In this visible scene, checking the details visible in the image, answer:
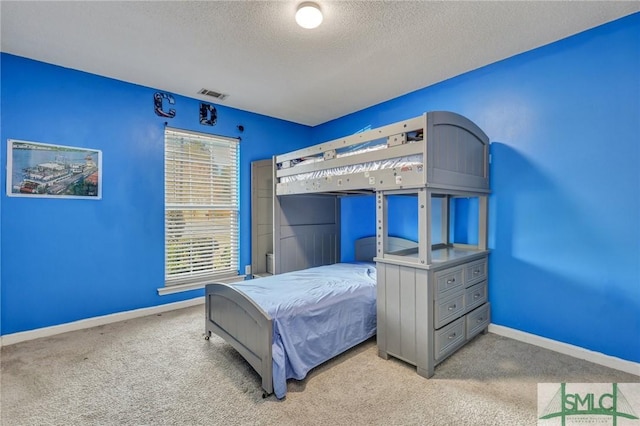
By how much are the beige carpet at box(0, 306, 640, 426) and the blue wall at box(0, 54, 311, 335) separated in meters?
0.49

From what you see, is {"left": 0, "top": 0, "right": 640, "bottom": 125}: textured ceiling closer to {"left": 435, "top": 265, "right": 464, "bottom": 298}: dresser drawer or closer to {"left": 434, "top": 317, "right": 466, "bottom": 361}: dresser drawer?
{"left": 435, "top": 265, "right": 464, "bottom": 298}: dresser drawer

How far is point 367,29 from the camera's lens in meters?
2.29

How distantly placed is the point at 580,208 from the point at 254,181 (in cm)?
357

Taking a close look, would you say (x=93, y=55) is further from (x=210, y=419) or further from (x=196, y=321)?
(x=210, y=419)

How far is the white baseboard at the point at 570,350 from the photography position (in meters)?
2.16

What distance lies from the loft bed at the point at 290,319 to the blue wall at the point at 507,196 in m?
1.37

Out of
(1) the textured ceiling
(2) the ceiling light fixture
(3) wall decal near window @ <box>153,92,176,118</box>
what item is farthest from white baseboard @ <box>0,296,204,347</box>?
(2) the ceiling light fixture

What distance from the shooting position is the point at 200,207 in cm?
378

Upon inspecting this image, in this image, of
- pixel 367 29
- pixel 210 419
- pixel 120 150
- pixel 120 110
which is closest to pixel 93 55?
pixel 120 110

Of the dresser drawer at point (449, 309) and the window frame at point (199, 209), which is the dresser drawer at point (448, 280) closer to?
the dresser drawer at point (449, 309)

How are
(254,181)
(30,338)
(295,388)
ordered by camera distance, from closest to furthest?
1. (295,388)
2. (30,338)
3. (254,181)

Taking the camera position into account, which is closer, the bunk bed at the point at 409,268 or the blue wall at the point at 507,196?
the bunk bed at the point at 409,268

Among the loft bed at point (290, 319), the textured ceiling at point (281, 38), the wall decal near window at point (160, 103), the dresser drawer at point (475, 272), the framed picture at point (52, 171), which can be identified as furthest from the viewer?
the wall decal near window at point (160, 103)

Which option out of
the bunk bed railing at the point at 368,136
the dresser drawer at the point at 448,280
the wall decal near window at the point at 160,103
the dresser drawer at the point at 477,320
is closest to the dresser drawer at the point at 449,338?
the dresser drawer at the point at 477,320
